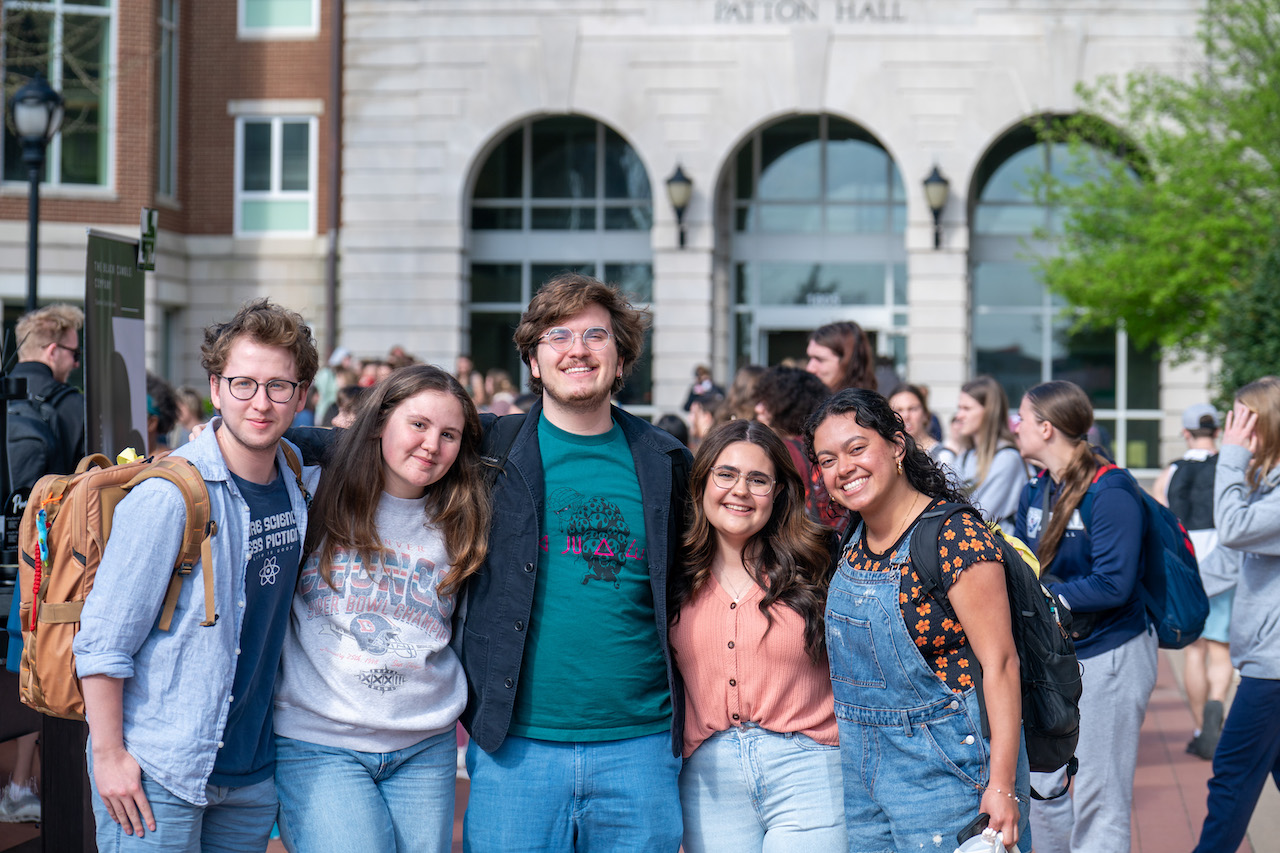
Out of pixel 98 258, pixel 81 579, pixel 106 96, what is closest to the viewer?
pixel 81 579

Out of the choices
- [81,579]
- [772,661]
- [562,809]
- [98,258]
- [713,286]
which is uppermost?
[713,286]

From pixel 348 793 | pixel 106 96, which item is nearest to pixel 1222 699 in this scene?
pixel 348 793

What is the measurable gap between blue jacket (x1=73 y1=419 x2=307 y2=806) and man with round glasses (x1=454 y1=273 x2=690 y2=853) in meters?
0.67

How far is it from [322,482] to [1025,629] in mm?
1987

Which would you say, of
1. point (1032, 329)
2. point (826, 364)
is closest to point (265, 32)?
point (1032, 329)

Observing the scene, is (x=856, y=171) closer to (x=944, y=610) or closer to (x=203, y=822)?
(x=944, y=610)

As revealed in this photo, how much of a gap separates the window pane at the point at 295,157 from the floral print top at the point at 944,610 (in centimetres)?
1884

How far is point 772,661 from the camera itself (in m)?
3.45

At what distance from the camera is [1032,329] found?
19.4 metres

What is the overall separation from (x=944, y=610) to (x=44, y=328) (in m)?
5.08

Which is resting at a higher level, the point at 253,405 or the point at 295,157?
the point at 295,157

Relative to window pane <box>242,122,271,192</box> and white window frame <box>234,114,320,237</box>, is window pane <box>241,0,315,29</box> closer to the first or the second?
white window frame <box>234,114,320,237</box>

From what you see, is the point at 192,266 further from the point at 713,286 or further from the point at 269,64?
the point at 713,286

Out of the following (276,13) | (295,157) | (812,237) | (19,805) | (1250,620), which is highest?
(276,13)
